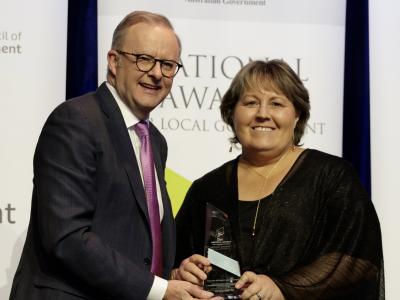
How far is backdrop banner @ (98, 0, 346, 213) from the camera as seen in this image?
151 inches

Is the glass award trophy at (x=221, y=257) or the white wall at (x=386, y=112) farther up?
the white wall at (x=386, y=112)

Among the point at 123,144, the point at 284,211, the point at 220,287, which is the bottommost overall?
the point at 220,287

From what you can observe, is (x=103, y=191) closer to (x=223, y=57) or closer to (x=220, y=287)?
(x=220, y=287)

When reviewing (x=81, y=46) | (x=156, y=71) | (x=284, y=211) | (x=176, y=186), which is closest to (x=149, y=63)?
(x=156, y=71)

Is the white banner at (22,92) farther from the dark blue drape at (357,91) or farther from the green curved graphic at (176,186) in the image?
the dark blue drape at (357,91)

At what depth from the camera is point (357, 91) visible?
13.0 feet

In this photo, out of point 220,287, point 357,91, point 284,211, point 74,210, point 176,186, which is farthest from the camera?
point 357,91

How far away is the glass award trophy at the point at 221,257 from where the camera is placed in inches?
94.8

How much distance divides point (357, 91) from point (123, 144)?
2070 millimetres

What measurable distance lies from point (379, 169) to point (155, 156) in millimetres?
1942

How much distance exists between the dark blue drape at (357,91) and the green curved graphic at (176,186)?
93 cm

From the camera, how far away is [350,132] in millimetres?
3984

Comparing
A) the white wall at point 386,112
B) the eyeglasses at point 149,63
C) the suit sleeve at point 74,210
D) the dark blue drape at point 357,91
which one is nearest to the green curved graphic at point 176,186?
the dark blue drape at point 357,91

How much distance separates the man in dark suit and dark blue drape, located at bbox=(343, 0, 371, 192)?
72.0 inches
